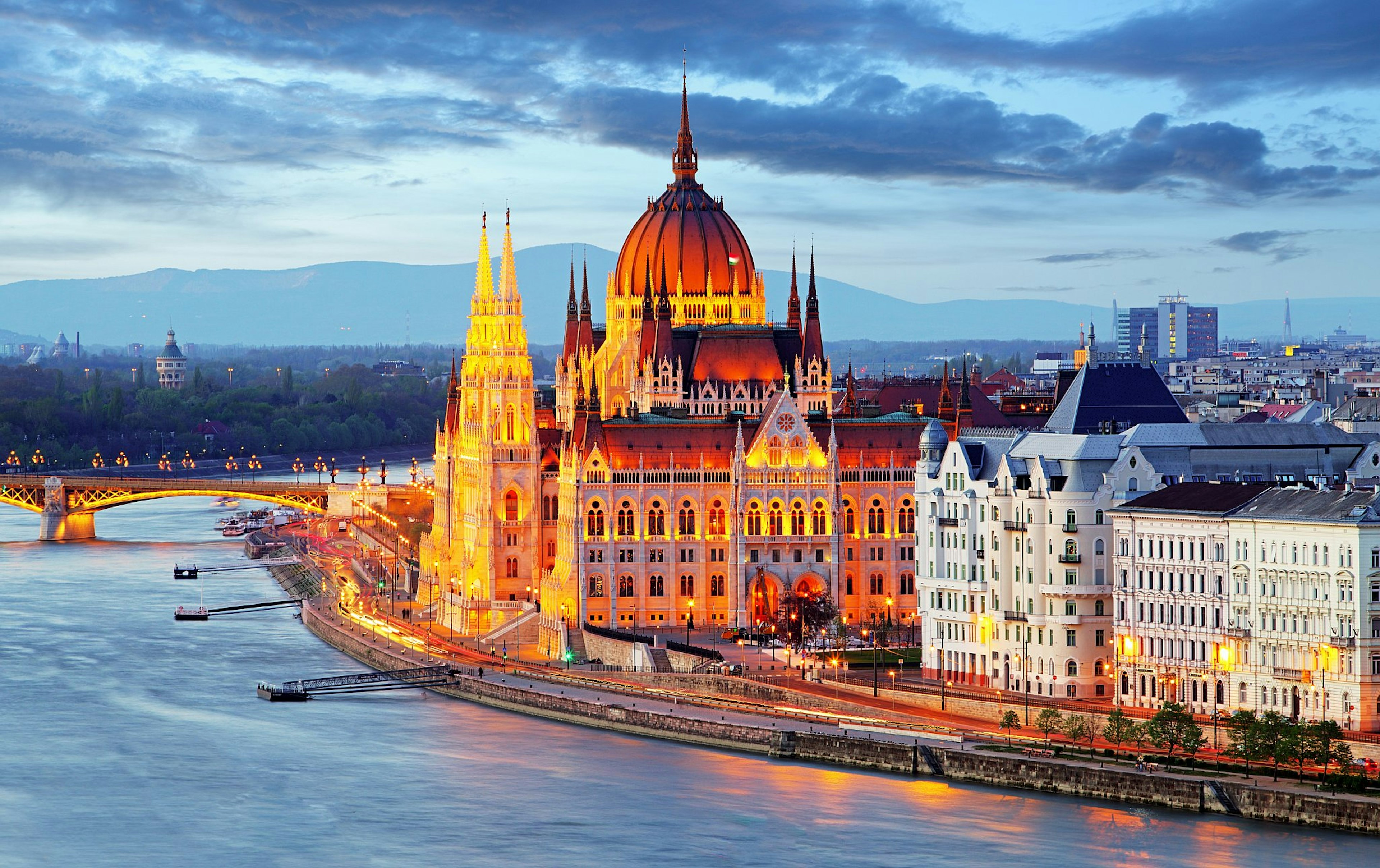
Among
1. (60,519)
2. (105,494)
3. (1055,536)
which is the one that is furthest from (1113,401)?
(105,494)

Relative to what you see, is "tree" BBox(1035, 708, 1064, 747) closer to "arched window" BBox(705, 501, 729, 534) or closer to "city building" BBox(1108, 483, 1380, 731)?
"city building" BBox(1108, 483, 1380, 731)

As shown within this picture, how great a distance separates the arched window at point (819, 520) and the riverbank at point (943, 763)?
51.8ft

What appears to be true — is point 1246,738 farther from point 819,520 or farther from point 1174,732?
point 819,520

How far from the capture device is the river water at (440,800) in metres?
69.6

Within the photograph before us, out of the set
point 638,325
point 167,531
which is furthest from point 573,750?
point 167,531

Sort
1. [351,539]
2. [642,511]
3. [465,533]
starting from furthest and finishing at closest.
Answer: [351,539] → [465,533] → [642,511]

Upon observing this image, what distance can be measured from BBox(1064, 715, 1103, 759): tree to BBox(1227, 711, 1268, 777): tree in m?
4.62

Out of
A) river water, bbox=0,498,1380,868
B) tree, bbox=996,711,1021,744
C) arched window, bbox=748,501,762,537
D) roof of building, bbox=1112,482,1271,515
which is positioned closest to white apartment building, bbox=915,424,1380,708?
roof of building, bbox=1112,482,1271,515

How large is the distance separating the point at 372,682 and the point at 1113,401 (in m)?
30.6

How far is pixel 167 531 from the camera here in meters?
181

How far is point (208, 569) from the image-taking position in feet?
489

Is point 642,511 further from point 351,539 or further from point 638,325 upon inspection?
point 351,539

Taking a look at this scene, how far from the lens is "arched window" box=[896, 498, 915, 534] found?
363 feet

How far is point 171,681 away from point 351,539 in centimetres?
6552
